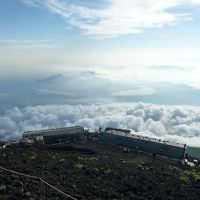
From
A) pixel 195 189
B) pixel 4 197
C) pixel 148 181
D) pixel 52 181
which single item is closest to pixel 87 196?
pixel 52 181

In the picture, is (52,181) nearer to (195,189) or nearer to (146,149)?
(195,189)

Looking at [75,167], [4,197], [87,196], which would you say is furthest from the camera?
[75,167]

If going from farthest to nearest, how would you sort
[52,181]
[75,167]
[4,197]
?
[75,167]
[52,181]
[4,197]

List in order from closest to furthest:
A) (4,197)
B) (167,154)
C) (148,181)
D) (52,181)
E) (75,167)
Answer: (4,197)
(52,181)
(148,181)
(75,167)
(167,154)

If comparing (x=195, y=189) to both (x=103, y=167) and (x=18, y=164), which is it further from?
(x=18, y=164)

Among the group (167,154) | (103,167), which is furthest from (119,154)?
(103,167)

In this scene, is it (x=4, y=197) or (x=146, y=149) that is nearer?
(x=4, y=197)
